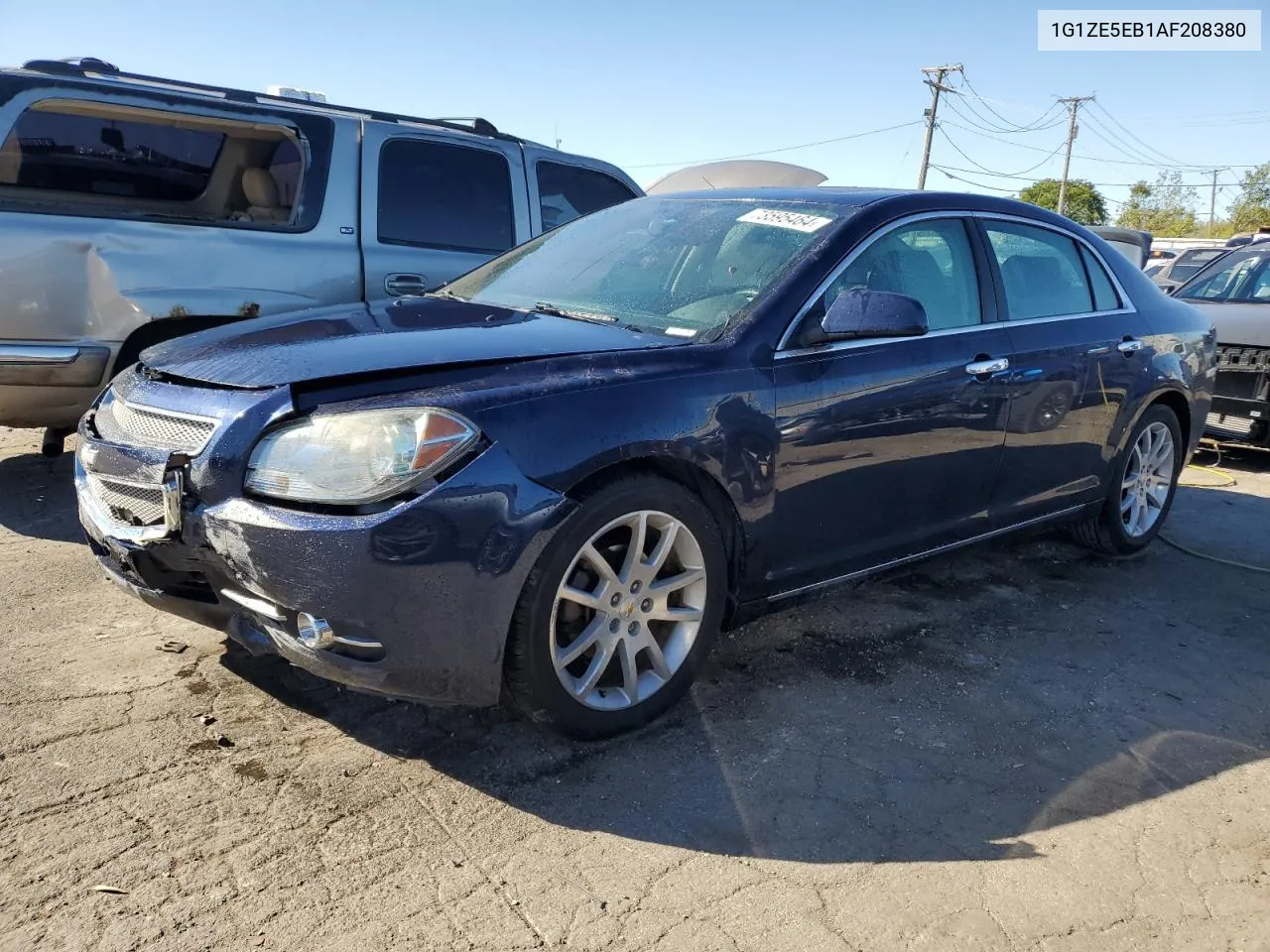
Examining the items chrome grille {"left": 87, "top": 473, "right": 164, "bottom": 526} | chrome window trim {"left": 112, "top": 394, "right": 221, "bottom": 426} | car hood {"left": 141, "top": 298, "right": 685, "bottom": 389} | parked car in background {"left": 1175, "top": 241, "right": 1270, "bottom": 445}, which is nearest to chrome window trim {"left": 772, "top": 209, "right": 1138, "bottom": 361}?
car hood {"left": 141, "top": 298, "right": 685, "bottom": 389}

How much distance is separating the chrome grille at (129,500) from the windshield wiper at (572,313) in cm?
139

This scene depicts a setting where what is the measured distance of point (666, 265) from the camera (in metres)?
3.63

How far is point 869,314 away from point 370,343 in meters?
1.56

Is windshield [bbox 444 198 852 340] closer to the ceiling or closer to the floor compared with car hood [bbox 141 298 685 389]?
closer to the ceiling

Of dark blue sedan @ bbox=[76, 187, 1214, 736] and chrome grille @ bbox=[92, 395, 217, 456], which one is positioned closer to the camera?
dark blue sedan @ bbox=[76, 187, 1214, 736]

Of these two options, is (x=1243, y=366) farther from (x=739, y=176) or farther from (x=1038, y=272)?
(x=739, y=176)

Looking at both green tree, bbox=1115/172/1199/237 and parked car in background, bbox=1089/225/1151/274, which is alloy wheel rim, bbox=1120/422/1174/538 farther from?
green tree, bbox=1115/172/1199/237

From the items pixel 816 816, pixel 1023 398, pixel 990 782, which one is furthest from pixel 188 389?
pixel 1023 398

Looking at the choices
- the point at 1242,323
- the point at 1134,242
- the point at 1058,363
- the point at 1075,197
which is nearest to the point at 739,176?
the point at 1134,242

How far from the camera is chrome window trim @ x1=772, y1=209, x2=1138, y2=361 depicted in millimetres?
3254

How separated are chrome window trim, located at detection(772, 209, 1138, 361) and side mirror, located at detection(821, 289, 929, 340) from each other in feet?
0.26

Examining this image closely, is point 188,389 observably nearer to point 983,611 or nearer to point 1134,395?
point 983,611

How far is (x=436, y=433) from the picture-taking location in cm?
249

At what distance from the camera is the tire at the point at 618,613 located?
266 centimetres
